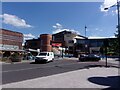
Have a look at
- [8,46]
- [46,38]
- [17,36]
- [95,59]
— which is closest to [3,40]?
[8,46]

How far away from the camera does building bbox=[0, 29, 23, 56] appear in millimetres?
59638

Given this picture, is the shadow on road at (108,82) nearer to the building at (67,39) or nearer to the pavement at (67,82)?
the pavement at (67,82)

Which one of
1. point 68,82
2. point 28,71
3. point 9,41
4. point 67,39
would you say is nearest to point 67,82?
point 68,82

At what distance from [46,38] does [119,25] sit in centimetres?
7146

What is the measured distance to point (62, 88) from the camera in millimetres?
11477

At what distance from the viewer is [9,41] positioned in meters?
63.4

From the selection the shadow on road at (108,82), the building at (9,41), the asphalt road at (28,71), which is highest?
the building at (9,41)

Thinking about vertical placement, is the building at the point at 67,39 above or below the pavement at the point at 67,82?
above

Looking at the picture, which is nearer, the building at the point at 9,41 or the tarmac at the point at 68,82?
→ the tarmac at the point at 68,82

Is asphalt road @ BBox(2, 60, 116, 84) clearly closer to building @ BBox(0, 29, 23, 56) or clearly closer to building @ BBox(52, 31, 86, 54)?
building @ BBox(0, 29, 23, 56)

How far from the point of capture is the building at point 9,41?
196 feet

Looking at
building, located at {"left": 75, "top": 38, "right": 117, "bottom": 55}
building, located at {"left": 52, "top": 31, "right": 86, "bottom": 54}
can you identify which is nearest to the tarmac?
building, located at {"left": 75, "top": 38, "right": 117, "bottom": 55}

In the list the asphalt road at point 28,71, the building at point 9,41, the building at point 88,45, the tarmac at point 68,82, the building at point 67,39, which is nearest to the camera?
the tarmac at point 68,82

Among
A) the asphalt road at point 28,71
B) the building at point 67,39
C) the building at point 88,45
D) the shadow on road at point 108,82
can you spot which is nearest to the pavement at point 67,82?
the shadow on road at point 108,82
